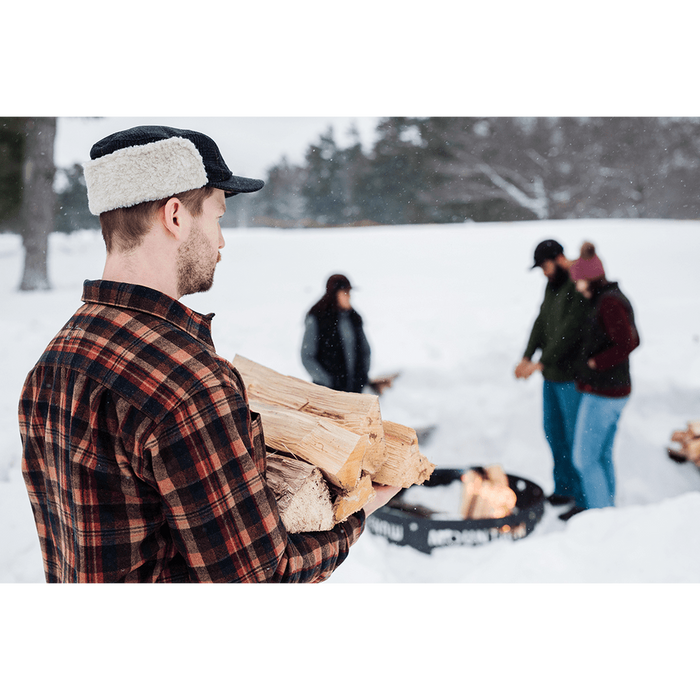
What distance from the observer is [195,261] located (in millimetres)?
1198

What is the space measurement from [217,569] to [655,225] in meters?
2.64

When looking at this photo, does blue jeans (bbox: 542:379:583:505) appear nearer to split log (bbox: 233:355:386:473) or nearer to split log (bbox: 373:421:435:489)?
split log (bbox: 373:421:435:489)

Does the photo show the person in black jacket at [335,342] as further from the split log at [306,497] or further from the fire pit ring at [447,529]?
the split log at [306,497]

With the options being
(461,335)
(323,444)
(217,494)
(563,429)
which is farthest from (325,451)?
(461,335)

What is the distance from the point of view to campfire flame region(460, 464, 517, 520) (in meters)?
3.16

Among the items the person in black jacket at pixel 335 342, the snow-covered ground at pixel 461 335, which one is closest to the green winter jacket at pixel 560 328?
the snow-covered ground at pixel 461 335

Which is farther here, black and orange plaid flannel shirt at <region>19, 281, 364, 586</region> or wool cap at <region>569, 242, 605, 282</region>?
wool cap at <region>569, 242, 605, 282</region>

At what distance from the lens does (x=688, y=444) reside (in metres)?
3.50

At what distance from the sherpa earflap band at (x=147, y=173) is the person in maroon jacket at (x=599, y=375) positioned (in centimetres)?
200

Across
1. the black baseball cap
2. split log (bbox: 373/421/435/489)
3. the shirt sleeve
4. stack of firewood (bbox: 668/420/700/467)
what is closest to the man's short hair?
the shirt sleeve

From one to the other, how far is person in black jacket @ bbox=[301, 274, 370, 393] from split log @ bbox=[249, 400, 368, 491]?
910mm
